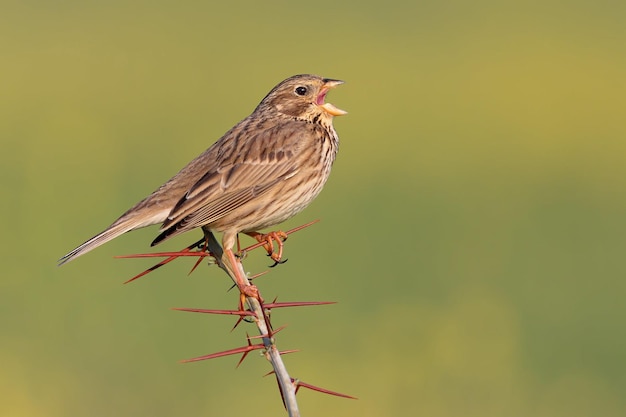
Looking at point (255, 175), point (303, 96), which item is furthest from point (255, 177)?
point (303, 96)

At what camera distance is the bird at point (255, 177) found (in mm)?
6211

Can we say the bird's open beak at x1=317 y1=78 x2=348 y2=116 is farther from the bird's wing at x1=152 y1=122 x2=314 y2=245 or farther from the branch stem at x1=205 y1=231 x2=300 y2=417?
the branch stem at x1=205 y1=231 x2=300 y2=417

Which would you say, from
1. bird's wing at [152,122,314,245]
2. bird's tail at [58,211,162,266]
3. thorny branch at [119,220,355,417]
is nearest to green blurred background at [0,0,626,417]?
bird's wing at [152,122,314,245]

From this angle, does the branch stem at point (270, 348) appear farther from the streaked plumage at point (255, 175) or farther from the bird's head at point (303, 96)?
the bird's head at point (303, 96)

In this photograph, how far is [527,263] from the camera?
1280 centimetres

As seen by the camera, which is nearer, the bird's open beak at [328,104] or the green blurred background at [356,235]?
the bird's open beak at [328,104]

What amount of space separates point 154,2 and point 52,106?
1022 centimetres

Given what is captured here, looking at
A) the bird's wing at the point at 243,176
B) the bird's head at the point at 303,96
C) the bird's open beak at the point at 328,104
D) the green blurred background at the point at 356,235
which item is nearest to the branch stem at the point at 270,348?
the bird's wing at the point at 243,176

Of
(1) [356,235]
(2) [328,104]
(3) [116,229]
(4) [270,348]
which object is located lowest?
(1) [356,235]

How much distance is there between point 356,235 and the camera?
12859mm

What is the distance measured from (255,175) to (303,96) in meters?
0.78

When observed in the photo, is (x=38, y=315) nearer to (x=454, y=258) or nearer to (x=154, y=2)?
(x=454, y=258)

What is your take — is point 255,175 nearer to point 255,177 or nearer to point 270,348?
point 255,177

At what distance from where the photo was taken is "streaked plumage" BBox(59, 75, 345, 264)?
6.22 meters
